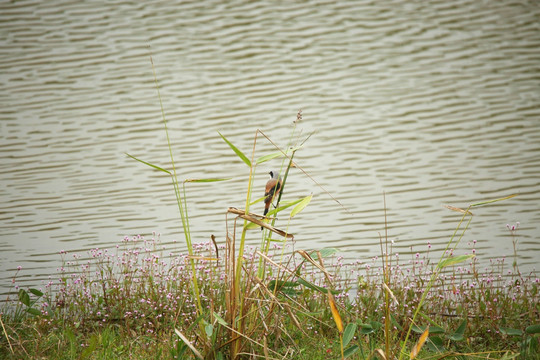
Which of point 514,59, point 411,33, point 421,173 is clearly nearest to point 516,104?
point 514,59

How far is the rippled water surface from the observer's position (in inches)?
292

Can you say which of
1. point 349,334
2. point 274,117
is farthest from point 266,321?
point 274,117

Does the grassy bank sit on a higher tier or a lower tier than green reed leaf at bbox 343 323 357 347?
lower

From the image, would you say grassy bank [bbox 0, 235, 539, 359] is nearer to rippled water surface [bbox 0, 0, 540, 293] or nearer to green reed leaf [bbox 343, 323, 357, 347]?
green reed leaf [bbox 343, 323, 357, 347]

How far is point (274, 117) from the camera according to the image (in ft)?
37.1

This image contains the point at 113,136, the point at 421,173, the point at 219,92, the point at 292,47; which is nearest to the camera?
the point at 421,173

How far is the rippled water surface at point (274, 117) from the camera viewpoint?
24.4 feet

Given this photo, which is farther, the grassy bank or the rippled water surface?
the rippled water surface

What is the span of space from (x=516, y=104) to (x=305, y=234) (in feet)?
19.8

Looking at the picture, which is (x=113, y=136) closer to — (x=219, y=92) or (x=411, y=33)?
(x=219, y=92)

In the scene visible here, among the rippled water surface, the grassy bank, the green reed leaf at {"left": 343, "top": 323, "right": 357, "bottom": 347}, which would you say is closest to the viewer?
the green reed leaf at {"left": 343, "top": 323, "right": 357, "bottom": 347}

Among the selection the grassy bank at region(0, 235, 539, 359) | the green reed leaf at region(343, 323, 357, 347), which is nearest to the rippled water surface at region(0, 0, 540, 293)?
the grassy bank at region(0, 235, 539, 359)

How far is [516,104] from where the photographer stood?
11.3 metres

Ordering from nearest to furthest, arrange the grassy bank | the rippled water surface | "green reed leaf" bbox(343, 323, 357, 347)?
"green reed leaf" bbox(343, 323, 357, 347)
the grassy bank
the rippled water surface
